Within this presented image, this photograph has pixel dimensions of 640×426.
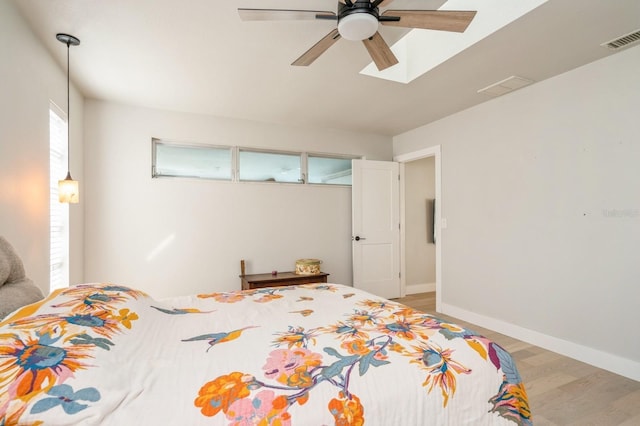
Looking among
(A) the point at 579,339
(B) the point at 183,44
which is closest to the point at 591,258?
(A) the point at 579,339

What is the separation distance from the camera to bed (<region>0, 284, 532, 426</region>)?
850mm

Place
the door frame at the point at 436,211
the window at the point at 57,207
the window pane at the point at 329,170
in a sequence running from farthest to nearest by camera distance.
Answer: the window pane at the point at 329,170, the door frame at the point at 436,211, the window at the point at 57,207

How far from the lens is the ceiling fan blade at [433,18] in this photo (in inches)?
64.9

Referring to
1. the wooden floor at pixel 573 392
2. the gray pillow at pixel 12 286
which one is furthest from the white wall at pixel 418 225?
the gray pillow at pixel 12 286

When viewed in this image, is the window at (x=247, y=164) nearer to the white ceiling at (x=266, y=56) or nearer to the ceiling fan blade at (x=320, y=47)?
the white ceiling at (x=266, y=56)

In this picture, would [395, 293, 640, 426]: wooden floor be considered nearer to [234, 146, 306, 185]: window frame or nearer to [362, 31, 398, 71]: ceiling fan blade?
[362, 31, 398, 71]: ceiling fan blade

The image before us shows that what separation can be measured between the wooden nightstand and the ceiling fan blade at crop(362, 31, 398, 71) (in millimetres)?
2558

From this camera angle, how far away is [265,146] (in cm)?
420

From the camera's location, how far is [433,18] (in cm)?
170

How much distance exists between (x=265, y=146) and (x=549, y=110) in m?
3.16

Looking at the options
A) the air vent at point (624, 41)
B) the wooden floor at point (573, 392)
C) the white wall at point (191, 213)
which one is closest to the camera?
the wooden floor at point (573, 392)

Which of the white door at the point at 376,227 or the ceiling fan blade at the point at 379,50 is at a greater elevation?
the ceiling fan blade at the point at 379,50

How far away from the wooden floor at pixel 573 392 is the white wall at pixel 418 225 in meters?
2.29

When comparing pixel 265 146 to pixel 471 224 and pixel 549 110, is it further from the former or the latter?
pixel 549 110
